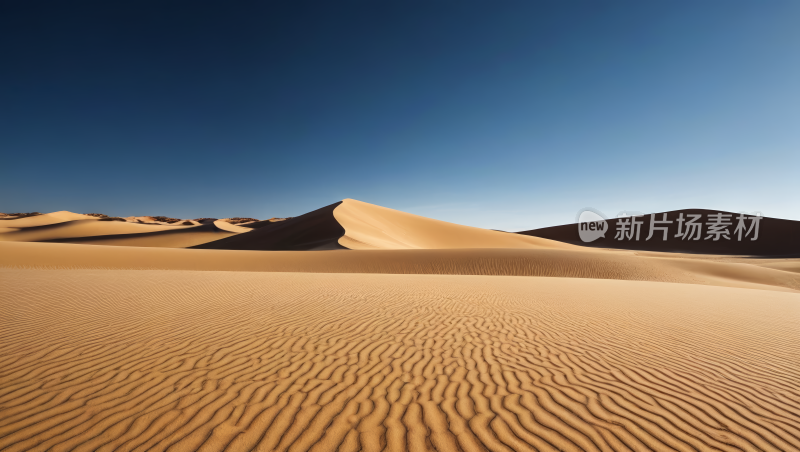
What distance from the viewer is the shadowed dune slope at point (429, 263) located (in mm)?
19734

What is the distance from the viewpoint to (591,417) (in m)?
3.23

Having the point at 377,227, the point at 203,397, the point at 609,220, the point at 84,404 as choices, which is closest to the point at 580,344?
the point at 203,397

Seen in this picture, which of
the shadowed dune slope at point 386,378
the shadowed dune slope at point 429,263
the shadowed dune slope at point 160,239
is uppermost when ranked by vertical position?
the shadowed dune slope at point 160,239

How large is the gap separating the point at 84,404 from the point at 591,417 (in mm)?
5193

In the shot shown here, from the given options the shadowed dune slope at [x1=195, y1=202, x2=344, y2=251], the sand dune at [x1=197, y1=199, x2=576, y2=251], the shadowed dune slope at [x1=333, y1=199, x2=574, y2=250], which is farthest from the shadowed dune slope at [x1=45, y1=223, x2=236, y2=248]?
the shadowed dune slope at [x1=333, y1=199, x2=574, y2=250]

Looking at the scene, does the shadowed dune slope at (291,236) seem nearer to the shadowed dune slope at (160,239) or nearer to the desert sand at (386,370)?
the shadowed dune slope at (160,239)

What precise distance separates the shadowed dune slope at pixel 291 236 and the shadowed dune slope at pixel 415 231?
164 cm

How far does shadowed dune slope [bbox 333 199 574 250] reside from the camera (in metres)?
40.6

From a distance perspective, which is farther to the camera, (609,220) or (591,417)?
(609,220)

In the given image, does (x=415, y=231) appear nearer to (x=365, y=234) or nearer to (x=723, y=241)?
(x=365, y=234)

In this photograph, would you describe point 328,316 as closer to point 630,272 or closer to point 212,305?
point 212,305

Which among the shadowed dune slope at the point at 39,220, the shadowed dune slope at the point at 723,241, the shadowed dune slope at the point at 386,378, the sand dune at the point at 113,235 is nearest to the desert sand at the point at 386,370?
the shadowed dune slope at the point at 386,378

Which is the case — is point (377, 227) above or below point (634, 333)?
above

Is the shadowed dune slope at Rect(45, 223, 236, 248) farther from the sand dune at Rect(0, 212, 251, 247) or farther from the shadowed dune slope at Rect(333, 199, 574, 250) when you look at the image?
the shadowed dune slope at Rect(333, 199, 574, 250)
